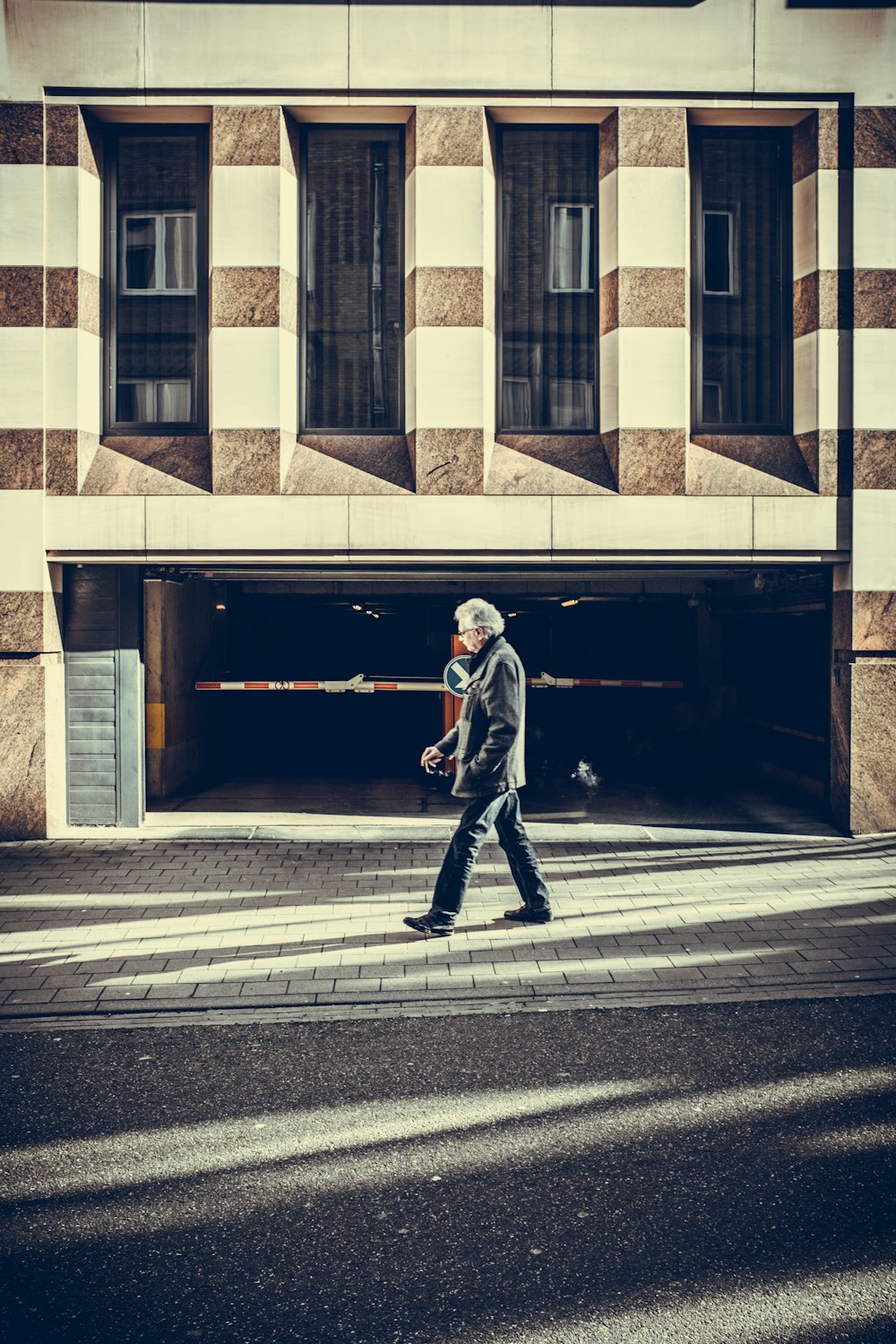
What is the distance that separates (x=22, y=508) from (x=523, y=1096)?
23.0ft

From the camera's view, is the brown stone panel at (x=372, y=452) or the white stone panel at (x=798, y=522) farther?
the brown stone panel at (x=372, y=452)

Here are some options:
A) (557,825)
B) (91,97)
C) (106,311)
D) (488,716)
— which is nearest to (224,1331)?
(488,716)

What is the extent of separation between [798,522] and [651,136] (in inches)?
138

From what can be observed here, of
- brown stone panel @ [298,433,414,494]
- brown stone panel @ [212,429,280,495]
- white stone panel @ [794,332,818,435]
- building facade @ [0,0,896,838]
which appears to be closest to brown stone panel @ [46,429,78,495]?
building facade @ [0,0,896,838]

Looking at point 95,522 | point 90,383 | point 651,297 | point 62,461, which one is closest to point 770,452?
point 651,297

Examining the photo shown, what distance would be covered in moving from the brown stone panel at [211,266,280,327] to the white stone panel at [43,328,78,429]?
1226 millimetres

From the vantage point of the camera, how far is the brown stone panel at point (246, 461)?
962cm

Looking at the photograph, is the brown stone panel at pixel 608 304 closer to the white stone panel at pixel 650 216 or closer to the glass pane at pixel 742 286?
the white stone panel at pixel 650 216

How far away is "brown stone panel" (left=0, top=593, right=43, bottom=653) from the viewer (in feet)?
31.2

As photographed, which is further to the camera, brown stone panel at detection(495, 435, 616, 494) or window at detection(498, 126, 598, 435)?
window at detection(498, 126, 598, 435)

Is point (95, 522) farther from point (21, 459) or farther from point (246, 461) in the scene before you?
point (246, 461)

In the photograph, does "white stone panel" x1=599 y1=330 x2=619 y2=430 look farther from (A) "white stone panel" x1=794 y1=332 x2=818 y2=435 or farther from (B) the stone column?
(A) "white stone panel" x1=794 y1=332 x2=818 y2=435

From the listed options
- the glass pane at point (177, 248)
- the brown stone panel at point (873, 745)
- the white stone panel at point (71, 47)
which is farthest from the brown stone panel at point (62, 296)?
the brown stone panel at point (873, 745)

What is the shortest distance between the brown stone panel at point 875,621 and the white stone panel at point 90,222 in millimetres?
7050
